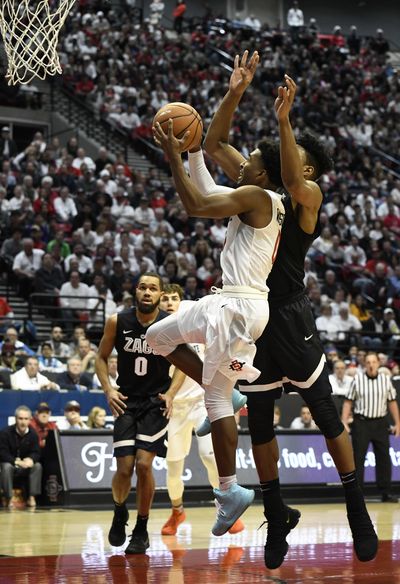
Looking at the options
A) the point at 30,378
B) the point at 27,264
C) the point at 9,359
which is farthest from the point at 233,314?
the point at 27,264

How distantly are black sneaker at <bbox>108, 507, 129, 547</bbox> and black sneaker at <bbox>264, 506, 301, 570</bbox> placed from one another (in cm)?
199

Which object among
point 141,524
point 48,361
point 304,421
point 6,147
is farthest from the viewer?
point 6,147

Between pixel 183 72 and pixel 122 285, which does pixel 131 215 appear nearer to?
pixel 122 285

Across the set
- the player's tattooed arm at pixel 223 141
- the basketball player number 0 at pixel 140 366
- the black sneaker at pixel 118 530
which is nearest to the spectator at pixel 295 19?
the basketball player number 0 at pixel 140 366

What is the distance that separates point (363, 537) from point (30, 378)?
28.8 feet

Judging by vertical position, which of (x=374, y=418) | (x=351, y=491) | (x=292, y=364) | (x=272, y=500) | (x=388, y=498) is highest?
(x=292, y=364)

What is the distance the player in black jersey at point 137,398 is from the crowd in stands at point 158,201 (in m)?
5.82

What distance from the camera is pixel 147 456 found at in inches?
324

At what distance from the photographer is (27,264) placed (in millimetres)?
17734

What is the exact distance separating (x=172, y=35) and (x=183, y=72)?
16.0 feet

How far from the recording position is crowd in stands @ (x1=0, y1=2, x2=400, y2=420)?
17.4 m

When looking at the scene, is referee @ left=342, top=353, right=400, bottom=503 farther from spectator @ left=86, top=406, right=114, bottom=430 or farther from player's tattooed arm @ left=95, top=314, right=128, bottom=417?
player's tattooed arm @ left=95, top=314, right=128, bottom=417

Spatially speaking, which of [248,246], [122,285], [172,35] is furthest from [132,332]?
[172,35]

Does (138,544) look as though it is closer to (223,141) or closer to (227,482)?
(227,482)
